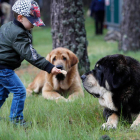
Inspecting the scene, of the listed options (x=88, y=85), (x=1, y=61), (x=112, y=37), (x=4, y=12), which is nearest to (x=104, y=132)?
(x=88, y=85)

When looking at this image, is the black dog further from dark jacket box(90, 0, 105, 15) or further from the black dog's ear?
dark jacket box(90, 0, 105, 15)

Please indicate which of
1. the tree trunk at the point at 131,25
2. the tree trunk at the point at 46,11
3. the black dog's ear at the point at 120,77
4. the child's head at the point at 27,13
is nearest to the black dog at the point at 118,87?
the black dog's ear at the point at 120,77

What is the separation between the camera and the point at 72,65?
529 centimetres

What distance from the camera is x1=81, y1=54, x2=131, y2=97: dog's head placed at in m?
3.24

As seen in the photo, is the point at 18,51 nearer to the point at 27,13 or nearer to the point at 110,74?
the point at 27,13

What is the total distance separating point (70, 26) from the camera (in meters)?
6.13

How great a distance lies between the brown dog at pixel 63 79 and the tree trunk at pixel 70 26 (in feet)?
3.01

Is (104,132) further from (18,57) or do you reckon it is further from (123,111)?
(18,57)

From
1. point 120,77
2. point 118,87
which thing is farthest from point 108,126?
point 120,77

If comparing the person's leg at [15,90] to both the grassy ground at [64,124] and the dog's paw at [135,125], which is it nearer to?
the grassy ground at [64,124]

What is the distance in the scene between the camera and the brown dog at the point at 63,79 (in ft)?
16.7

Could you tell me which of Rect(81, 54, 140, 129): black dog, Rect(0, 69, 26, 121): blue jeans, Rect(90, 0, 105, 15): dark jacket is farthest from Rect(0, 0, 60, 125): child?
Rect(90, 0, 105, 15): dark jacket

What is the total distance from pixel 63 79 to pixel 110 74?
2061 millimetres

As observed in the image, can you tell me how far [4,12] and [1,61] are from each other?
19.9 meters
